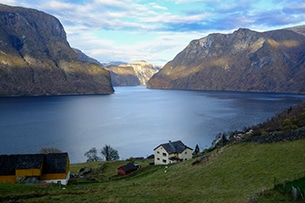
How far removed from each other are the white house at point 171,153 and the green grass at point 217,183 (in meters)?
23.9

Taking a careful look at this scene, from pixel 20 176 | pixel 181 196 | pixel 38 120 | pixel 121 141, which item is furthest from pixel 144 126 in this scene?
pixel 181 196

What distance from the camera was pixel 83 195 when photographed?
61.9 ft

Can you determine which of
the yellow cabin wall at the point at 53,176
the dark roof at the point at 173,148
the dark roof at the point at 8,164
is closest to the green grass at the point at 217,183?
the yellow cabin wall at the point at 53,176

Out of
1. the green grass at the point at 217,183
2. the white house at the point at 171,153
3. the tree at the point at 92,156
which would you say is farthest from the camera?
the tree at the point at 92,156

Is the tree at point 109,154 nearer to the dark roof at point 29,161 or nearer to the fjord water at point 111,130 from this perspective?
the fjord water at point 111,130

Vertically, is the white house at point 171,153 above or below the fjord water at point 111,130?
above

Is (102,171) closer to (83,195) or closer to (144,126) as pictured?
(83,195)

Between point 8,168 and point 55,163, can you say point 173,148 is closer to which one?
point 55,163

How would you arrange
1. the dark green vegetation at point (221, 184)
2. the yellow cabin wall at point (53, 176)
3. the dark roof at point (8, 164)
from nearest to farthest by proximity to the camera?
1. the dark green vegetation at point (221, 184)
2. the dark roof at point (8, 164)
3. the yellow cabin wall at point (53, 176)

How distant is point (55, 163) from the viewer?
3884cm

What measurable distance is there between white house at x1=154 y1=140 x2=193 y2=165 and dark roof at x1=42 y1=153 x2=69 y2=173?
2355 cm

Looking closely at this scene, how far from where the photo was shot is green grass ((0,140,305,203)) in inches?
725

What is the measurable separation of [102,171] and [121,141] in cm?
4382

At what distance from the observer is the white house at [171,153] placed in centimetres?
5841
